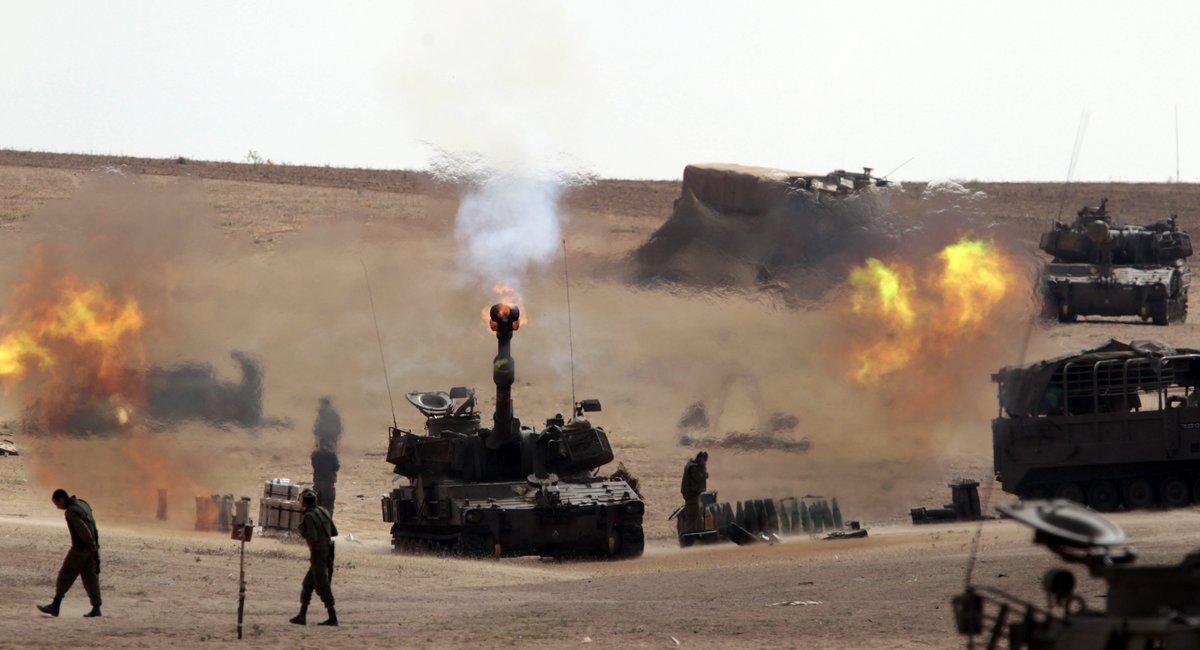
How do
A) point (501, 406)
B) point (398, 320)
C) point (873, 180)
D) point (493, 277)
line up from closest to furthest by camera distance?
1. point (501, 406)
2. point (493, 277)
3. point (398, 320)
4. point (873, 180)

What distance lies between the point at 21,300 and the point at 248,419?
5827mm

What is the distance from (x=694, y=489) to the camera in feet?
97.6

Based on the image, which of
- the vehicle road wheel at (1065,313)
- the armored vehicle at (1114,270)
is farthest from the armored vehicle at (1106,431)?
the vehicle road wheel at (1065,313)

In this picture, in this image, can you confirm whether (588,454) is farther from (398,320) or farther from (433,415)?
(398,320)

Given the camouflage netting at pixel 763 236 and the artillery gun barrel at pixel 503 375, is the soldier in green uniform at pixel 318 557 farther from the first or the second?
the camouflage netting at pixel 763 236

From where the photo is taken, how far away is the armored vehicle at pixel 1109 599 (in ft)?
33.0

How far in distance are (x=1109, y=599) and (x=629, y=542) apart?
1700 cm

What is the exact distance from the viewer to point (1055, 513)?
33.5 feet

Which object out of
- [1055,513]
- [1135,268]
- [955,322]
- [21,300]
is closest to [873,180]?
[1135,268]

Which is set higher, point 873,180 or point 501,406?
point 873,180

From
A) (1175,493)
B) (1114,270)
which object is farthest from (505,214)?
(1114,270)

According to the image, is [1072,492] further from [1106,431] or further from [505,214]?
[505,214]

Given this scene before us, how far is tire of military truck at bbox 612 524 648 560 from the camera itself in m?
27.5

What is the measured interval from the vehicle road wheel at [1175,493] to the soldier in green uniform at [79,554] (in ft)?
62.6
